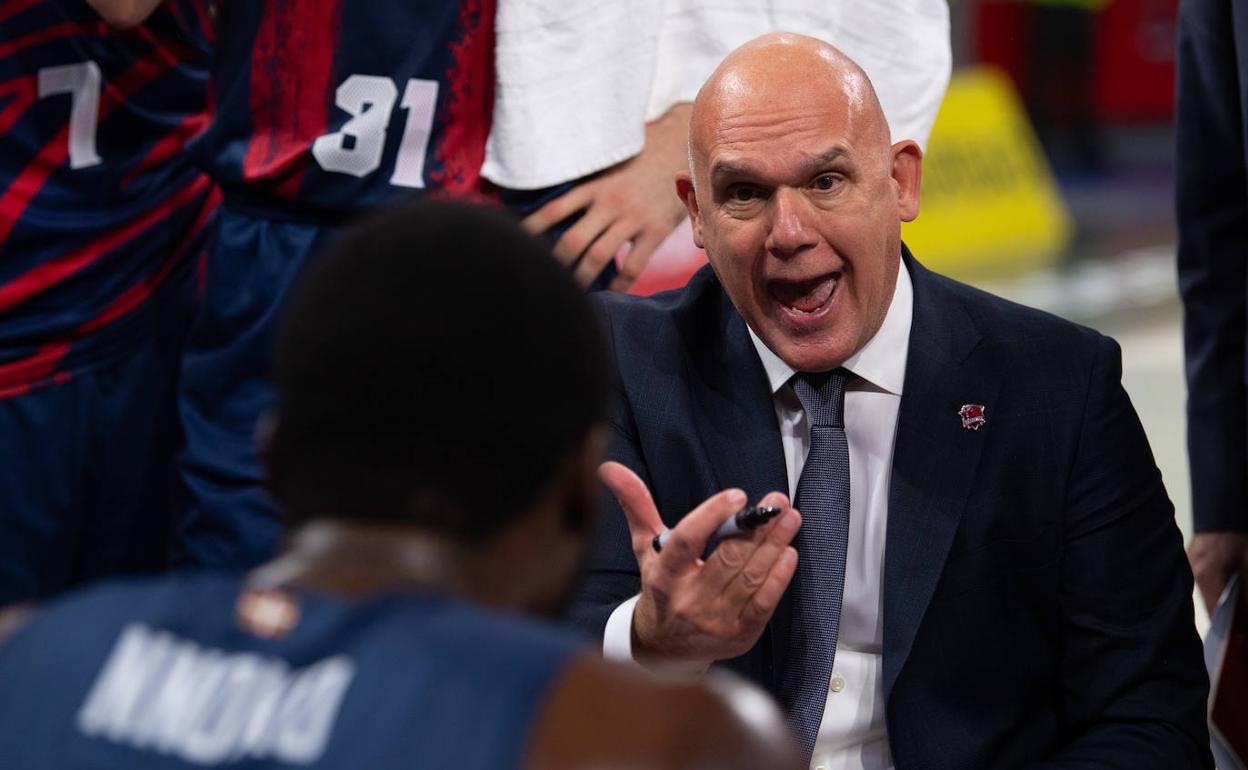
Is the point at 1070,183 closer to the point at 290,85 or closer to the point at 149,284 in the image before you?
the point at 149,284

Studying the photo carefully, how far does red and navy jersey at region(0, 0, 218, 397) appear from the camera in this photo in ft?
8.57

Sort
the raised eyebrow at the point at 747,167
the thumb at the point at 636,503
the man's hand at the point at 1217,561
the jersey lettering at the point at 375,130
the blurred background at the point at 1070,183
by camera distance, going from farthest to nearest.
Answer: the blurred background at the point at 1070,183 < the man's hand at the point at 1217,561 < the jersey lettering at the point at 375,130 < the raised eyebrow at the point at 747,167 < the thumb at the point at 636,503

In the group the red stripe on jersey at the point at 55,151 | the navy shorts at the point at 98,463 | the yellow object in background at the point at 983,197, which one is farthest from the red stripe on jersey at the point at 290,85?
the yellow object in background at the point at 983,197

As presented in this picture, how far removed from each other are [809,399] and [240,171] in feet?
2.90

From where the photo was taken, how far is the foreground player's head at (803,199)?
2193 millimetres

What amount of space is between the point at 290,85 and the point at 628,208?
50 cm

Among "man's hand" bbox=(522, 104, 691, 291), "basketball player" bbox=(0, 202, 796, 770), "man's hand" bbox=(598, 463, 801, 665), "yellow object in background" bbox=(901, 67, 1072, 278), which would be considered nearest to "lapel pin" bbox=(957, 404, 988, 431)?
"man's hand" bbox=(598, 463, 801, 665)

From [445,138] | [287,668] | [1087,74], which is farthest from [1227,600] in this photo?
[1087,74]

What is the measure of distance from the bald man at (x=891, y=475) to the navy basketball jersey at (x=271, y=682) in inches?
36.6

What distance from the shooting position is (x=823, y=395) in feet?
7.27

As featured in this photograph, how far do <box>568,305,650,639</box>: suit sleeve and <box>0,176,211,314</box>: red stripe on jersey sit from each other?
35.6 inches

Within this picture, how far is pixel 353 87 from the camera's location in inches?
98.4

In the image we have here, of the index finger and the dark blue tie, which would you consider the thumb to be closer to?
the index finger

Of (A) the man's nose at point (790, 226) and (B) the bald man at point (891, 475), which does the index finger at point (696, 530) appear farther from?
(A) the man's nose at point (790, 226)
